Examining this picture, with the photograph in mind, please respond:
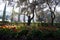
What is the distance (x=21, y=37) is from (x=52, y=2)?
16.0 metres

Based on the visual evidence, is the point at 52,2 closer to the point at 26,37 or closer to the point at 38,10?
the point at 38,10

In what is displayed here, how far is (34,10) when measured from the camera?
91.8 feet

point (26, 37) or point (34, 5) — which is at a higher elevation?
point (34, 5)

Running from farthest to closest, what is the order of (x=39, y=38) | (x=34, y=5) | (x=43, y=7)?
(x=43, y=7) < (x=34, y=5) < (x=39, y=38)

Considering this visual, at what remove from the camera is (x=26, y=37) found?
1220 cm

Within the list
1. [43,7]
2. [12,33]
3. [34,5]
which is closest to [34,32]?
[12,33]

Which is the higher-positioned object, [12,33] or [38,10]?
[38,10]

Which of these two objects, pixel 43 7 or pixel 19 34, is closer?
pixel 19 34

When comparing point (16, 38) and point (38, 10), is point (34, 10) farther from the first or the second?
point (16, 38)

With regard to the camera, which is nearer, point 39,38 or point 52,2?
point 39,38

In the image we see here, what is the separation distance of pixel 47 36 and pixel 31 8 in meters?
14.5

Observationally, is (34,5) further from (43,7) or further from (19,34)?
(19,34)

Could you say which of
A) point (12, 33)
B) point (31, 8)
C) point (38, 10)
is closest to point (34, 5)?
point (31, 8)

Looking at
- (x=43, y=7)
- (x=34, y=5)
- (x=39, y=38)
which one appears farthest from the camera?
(x=43, y=7)
